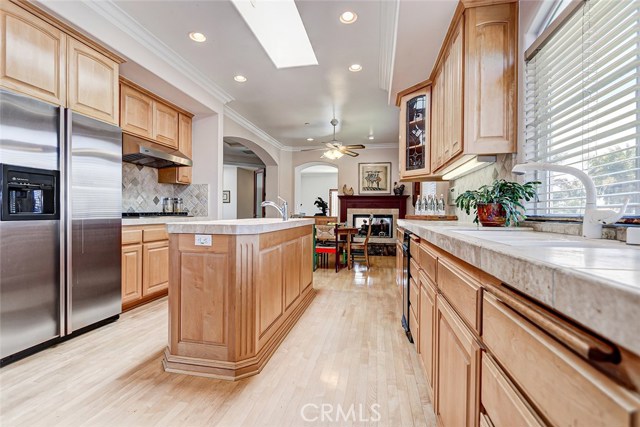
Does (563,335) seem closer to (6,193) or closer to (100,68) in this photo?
(6,193)

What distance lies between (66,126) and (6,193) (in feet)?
2.08

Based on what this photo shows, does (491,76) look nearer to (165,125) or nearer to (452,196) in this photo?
(452,196)

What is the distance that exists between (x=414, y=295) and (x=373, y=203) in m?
5.29

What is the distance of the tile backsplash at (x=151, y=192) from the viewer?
11.8ft

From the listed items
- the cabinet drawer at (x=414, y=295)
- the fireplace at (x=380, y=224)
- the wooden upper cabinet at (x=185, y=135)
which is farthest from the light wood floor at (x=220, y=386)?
the fireplace at (x=380, y=224)

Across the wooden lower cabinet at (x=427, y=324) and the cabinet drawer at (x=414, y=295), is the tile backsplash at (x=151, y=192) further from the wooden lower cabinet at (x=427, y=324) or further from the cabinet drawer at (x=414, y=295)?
the wooden lower cabinet at (x=427, y=324)

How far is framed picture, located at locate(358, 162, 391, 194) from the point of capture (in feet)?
23.5

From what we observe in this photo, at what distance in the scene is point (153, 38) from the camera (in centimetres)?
280

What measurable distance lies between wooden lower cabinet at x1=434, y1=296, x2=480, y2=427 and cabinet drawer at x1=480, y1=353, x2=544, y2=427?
55 millimetres

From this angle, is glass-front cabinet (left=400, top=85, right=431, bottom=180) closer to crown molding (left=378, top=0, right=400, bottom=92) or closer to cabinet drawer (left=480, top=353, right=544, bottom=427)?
crown molding (left=378, top=0, right=400, bottom=92)

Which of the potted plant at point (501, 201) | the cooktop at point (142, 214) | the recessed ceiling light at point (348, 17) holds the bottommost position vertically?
the cooktop at point (142, 214)

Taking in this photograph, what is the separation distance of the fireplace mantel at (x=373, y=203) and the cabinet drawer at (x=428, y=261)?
17.7ft

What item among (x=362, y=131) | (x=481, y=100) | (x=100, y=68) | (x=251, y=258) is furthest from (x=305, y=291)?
(x=362, y=131)

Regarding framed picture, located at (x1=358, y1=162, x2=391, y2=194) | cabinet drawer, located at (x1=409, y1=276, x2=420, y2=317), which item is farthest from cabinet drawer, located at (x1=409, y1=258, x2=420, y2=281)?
framed picture, located at (x1=358, y1=162, x2=391, y2=194)
